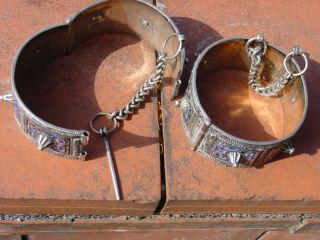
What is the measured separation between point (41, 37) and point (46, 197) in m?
0.37

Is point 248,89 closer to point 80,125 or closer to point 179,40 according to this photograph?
point 179,40

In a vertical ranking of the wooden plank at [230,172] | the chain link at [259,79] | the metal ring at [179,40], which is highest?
the metal ring at [179,40]

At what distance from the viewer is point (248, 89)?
4.57 feet

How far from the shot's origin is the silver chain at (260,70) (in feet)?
4.23

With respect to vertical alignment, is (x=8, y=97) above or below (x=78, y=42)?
below

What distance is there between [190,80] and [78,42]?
0.33 meters

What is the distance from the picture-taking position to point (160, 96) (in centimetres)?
135

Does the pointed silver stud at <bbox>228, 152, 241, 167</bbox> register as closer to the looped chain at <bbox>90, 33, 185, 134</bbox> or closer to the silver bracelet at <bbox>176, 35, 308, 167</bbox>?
the silver bracelet at <bbox>176, 35, 308, 167</bbox>

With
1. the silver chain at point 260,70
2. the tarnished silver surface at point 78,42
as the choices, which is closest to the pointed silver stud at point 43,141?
the tarnished silver surface at point 78,42

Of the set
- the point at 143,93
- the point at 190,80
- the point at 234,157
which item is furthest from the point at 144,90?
the point at 234,157

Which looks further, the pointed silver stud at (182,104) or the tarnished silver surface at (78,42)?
the pointed silver stud at (182,104)

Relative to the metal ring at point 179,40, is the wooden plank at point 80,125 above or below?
below

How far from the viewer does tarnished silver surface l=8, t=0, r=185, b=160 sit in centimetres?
116

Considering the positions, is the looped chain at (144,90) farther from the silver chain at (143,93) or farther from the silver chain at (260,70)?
the silver chain at (260,70)
